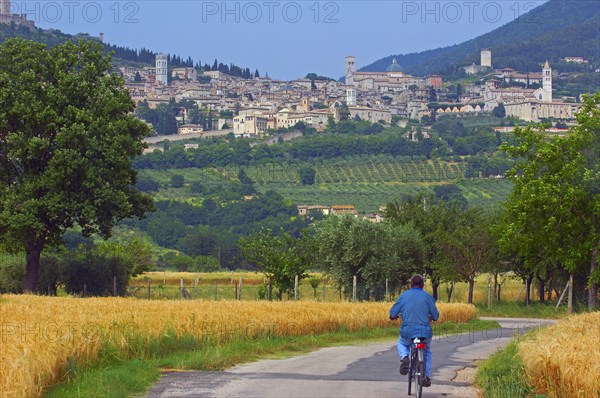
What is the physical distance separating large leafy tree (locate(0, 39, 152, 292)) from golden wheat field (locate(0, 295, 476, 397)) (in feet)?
32.0

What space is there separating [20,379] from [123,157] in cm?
3015

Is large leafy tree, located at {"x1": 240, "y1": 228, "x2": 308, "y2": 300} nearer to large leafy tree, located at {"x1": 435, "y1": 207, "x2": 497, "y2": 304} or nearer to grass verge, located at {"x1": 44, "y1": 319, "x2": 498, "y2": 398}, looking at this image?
large leafy tree, located at {"x1": 435, "y1": 207, "x2": 497, "y2": 304}

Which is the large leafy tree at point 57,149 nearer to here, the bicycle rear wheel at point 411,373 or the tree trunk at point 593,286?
the tree trunk at point 593,286

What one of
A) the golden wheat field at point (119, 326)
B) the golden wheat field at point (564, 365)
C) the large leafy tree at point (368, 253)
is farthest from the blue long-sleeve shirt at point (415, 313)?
the large leafy tree at point (368, 253)

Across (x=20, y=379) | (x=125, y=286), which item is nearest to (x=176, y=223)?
(x=125, y=286)

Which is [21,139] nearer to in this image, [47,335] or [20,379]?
[47,335]

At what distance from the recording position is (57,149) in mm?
40812

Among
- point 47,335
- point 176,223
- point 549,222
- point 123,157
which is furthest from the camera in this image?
point 176,223

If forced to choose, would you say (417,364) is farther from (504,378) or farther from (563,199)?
(563,199)

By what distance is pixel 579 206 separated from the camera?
3975 centimetres

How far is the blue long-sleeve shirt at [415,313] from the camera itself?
52.7 feet

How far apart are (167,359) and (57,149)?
2336cm

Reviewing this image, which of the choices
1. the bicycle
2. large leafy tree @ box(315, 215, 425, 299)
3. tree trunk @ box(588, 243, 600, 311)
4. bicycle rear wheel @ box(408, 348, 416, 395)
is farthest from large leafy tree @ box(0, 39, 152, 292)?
bicycle rear wheel @ box(408, 348, 416, 395)

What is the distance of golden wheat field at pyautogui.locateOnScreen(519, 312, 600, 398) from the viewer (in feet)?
44.0
